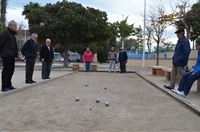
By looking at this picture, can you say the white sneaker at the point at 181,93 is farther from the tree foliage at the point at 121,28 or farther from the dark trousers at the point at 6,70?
the tree foliage at the point at 121,28

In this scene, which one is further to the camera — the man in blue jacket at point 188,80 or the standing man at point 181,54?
the standing man at point 181,54

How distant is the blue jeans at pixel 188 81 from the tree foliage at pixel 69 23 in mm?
22921

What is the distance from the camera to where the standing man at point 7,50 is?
31.1ft

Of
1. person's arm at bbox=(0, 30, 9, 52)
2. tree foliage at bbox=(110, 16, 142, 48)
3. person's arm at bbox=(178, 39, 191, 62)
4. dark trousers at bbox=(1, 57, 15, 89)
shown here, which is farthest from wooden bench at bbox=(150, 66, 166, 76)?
tree foliage at bbox=(110, 16, 142, 48)

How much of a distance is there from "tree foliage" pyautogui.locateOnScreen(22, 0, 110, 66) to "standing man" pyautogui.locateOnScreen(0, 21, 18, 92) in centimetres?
2206

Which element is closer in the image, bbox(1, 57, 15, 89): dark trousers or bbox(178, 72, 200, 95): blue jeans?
bbox(178, 72, 200, 95): blue jeans

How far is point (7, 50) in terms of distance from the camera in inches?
376

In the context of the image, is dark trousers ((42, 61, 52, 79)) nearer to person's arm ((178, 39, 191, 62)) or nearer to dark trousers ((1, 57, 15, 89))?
dark trousers ((1, 57, 15, 89))

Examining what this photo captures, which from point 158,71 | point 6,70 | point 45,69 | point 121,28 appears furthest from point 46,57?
point 121,28

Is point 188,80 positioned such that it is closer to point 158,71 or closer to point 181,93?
point 181,93

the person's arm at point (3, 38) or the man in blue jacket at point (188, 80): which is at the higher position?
the person's arm at point (3, 38)

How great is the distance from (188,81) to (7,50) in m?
4.91

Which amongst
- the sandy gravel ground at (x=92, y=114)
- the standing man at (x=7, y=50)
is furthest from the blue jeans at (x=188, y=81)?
the standing man at (x=7, y=50)

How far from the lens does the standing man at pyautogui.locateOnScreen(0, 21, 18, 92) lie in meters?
9.49
